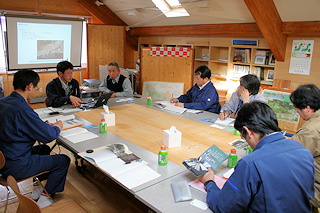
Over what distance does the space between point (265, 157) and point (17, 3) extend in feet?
23.9

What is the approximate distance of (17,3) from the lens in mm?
6621

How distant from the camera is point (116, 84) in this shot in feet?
14.8

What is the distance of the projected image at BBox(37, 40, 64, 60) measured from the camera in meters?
6.02

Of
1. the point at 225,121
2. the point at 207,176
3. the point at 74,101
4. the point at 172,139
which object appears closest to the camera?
the point at 207,176

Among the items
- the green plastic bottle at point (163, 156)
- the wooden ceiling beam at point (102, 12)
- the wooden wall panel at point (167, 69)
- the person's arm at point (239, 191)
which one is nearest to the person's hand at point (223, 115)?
the green plastic bottle at point (163, 156)

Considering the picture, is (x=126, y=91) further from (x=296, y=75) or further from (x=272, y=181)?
(x=272, y=181)

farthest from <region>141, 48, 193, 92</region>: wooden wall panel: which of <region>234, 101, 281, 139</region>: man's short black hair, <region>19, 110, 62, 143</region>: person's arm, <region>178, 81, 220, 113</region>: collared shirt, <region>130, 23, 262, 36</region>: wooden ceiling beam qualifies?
<region>234, 101, 281, 139</region>: man's short black hair

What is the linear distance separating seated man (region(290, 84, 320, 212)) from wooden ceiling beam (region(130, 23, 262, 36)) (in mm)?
3556

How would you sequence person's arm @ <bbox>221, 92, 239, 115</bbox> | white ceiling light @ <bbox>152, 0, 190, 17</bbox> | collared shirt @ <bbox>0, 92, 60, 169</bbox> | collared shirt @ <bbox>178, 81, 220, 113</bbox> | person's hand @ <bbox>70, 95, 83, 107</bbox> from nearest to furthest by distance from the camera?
collared shirt @ <bbox>0, 92, 60, 169</bbox>
person's arm @ <bbox>221, 92, 239, 115</bbox>
person's hand @ <bbox>70, 95, 83, 107</bbox>
collared shirt @ <bbox>178, 81, 220, 113</bbox>
white ceiling light @ <bbox>152, 0, 190, 17</bbox>

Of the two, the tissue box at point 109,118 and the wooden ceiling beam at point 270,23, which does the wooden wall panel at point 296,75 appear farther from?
the tissue box at point 109,118

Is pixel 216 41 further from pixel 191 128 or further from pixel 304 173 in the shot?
pixel 304 173

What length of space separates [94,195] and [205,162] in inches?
60.0

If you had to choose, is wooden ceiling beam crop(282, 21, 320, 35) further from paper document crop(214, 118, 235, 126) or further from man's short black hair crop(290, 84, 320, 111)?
man's short black hair crop(290, 84, 320, 111)

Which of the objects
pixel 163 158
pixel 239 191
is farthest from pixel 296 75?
pixel 239 191
